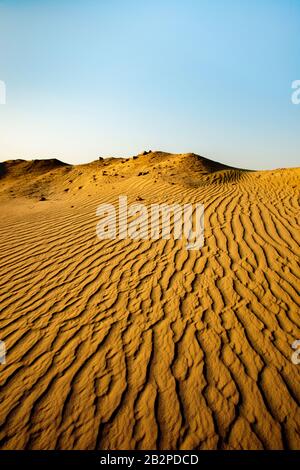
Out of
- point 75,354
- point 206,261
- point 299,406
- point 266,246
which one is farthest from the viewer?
point 266,246

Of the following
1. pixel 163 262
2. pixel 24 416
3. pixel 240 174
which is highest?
pixel 240 174

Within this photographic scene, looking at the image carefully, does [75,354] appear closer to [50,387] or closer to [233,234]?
[50,387]

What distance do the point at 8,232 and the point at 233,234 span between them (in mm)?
5941

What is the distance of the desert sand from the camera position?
212cm

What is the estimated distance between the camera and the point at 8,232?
7.12 m

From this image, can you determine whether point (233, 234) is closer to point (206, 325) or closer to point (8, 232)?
point (206, 325)

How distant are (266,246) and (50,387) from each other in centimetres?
396

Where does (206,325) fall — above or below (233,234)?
below

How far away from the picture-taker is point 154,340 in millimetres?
2918

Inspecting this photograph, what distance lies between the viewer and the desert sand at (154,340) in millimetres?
2119

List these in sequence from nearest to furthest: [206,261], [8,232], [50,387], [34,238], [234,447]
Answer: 1. [234,447]
2. [50,387]
3. [206,261]
4. [34,238]
5. [8,232]

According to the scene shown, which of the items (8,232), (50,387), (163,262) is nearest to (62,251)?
(163,262)

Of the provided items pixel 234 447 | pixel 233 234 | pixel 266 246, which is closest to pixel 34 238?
pixel 233 234

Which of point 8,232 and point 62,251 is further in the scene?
point 8,232
